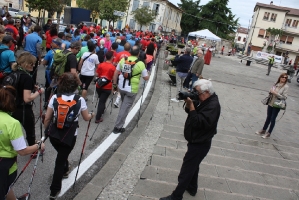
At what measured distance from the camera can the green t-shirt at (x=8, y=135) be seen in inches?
97.8

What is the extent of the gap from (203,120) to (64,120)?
5.66ft

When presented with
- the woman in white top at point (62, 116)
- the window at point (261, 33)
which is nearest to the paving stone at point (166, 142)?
the woman in white top at point (62, 116)

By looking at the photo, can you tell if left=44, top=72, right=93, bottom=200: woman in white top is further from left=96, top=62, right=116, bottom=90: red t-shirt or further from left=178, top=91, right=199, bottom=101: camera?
left=96, top=62, right=116, bottom=90: red t-shirt

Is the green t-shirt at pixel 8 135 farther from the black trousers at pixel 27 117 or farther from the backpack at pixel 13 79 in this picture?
the black trousers at pixel 27 117

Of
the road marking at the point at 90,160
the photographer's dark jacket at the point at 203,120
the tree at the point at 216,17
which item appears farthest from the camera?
the tree at the point at 216,17

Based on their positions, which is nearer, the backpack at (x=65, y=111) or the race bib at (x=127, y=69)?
the backpack at (x=65, y=111)

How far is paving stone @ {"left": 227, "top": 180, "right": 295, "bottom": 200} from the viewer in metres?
4.55

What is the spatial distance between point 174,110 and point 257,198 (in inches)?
182

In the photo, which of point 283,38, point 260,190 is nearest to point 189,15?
point 283,38

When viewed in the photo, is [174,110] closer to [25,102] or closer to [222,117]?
[222,117]

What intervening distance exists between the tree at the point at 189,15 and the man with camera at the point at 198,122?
59.0 m

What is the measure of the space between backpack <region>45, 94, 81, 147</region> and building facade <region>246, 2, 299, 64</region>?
60372mm

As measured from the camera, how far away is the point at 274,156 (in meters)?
6.42

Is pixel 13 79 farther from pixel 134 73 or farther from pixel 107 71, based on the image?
pixel 107 71
